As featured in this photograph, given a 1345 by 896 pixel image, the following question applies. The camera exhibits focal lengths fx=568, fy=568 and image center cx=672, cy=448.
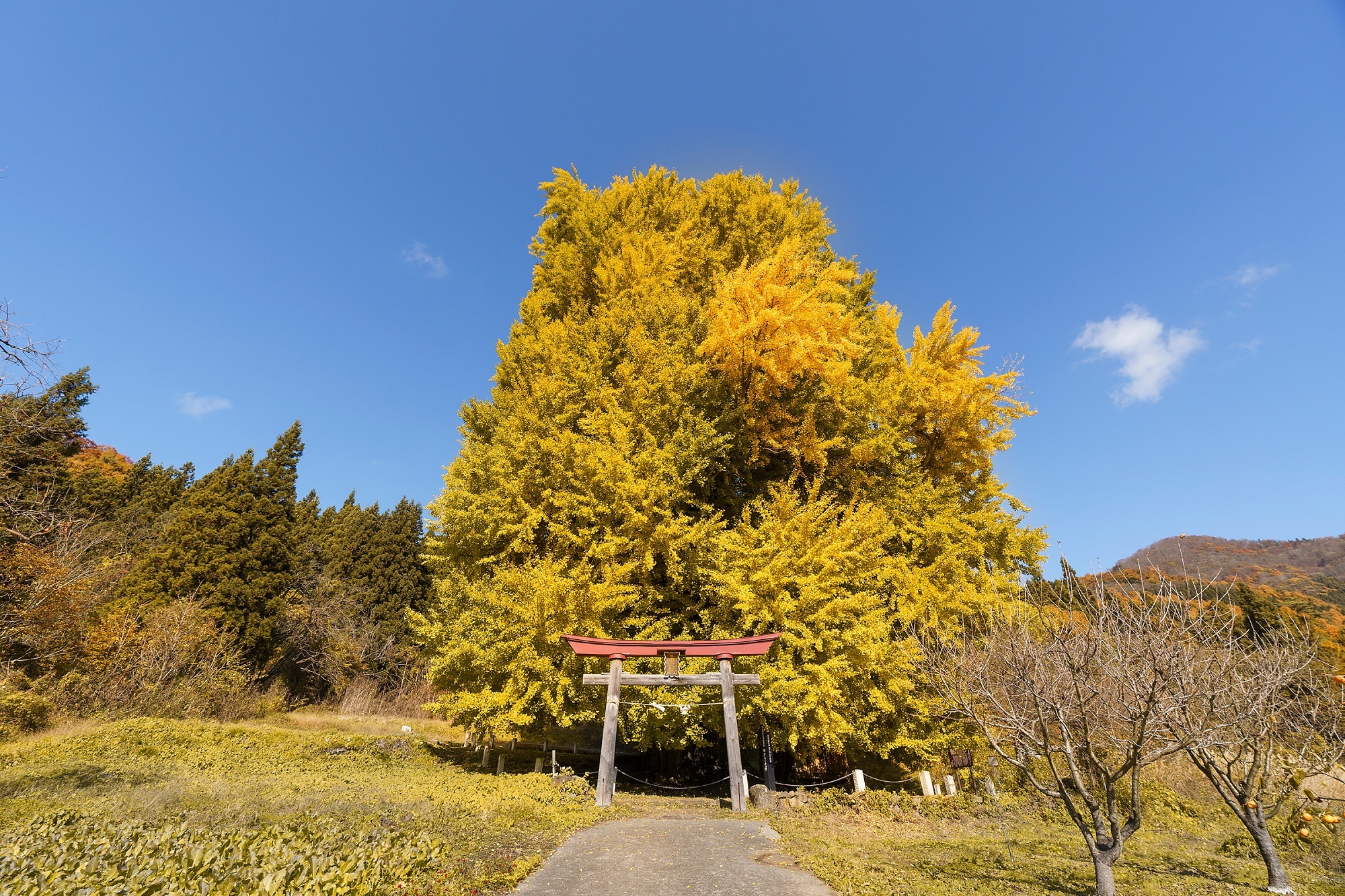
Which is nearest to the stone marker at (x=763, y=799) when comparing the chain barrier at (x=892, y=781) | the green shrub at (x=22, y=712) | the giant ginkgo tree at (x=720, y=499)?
the giant ginkgo tree at (x=720, y=499)

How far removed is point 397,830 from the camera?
5473mm

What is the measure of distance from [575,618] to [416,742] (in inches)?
332

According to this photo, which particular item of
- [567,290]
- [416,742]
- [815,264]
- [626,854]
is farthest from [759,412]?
[416,742]

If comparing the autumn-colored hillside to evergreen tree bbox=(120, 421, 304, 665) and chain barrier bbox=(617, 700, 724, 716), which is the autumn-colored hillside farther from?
evergreen tree bbox=(120, 421, 304, 665)

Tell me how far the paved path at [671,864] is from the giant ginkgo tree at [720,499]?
9.97ft

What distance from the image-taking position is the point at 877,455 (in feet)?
41.6

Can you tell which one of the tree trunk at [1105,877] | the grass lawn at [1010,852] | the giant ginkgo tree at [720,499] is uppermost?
the giant ginkgo tree at [720,499]

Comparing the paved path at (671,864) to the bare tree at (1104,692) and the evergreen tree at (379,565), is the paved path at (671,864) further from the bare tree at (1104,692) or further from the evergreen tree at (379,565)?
the evergreen tree at (379,565)

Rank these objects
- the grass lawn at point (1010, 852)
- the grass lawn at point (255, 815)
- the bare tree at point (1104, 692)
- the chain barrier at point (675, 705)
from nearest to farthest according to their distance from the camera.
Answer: the grass lawn at point (255, 815)
the bare tree at point (1104, 692)
the grass lawn at point (1010, 852)
the chain barrier at point (675, 705)

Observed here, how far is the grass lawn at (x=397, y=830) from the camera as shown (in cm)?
368

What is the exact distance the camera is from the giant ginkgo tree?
33.6 ft

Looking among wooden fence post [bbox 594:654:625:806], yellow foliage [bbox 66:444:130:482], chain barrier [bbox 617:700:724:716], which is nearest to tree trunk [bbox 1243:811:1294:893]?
chain barrier [bbox 617:700:724:716]

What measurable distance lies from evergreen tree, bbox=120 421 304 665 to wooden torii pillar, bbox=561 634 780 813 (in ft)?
54.8

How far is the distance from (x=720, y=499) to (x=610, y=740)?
635 cm
